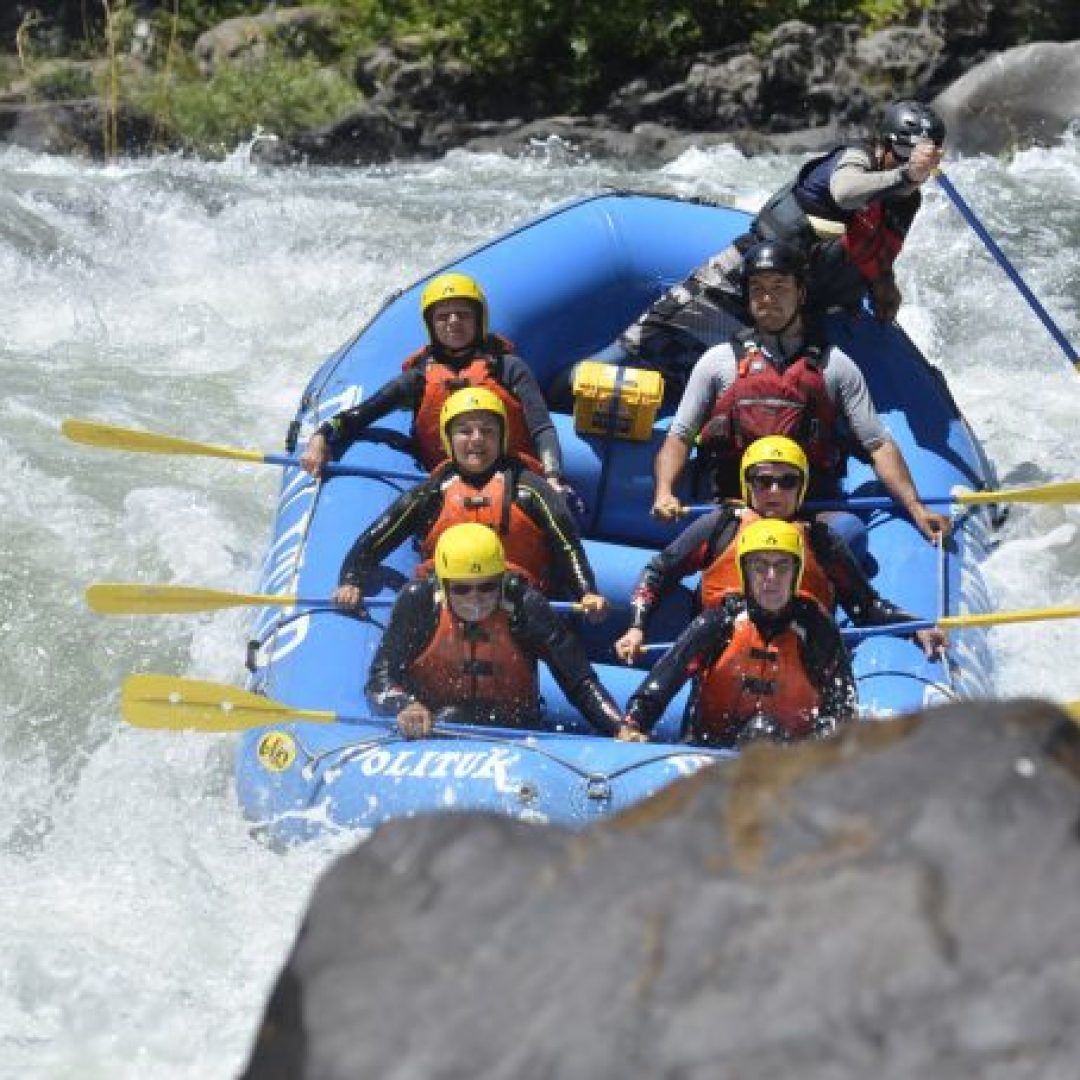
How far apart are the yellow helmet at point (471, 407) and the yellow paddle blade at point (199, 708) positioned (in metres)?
0.87

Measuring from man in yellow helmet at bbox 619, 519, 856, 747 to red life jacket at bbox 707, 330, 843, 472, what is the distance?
0.82 metres

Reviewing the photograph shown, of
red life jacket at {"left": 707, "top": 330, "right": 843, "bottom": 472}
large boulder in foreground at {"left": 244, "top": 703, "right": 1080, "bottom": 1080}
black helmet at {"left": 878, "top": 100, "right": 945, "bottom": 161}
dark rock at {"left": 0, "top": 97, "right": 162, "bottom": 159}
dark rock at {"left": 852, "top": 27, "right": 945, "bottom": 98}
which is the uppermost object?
large boulder in foreground at {"left": 244, "top": 703, "right": 1080, "bottom": 1080}

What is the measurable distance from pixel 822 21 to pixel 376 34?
2.90m

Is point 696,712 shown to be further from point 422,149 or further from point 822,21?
point 822,21

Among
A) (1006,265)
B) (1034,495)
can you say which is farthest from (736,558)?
(1006,265)

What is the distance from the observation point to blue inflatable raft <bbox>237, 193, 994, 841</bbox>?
13.8 feet

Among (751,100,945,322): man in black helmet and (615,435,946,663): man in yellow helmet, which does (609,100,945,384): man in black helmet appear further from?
(615,435,946,663): man in yellow helmet

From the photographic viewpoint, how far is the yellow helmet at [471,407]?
4.97 meters

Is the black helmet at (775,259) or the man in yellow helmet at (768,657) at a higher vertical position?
the black helmet at (775,259)

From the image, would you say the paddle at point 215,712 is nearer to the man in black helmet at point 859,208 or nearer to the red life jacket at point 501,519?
the red life jacket at point 501,519

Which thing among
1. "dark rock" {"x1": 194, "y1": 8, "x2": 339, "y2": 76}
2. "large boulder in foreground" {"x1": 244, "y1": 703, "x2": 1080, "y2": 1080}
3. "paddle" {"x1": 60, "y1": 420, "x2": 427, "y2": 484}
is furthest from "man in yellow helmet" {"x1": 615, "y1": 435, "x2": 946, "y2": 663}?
"dark rock" {"x1": 194, "y1": 8, "x2": 339, "y2": 76}

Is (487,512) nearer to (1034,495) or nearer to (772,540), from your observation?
(772,540)

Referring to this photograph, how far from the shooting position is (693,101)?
40.4 ft

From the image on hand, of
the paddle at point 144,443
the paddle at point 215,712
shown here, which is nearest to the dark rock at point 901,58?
the paddle at point 144,443
